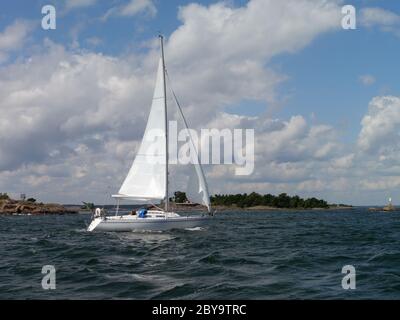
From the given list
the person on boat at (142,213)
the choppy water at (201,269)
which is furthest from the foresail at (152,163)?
the choppy water at (201,269)

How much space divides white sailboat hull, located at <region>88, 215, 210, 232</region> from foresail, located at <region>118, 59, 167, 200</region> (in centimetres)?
377

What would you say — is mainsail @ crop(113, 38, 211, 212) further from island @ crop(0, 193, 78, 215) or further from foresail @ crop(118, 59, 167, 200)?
island @ crop(0, 193, 78, 215)

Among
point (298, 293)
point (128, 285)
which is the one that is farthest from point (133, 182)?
point (298, 293)

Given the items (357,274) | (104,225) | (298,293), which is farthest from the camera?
(104,225)

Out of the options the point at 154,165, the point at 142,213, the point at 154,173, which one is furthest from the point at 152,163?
the point at 142,213

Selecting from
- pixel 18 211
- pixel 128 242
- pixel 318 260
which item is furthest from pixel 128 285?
pixel 18 211

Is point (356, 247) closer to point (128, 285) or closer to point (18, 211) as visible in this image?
point (128, 285)

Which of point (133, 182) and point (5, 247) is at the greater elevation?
point (133, 182)

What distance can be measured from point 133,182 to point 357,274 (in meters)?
33.4

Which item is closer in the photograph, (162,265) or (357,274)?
(357,274)

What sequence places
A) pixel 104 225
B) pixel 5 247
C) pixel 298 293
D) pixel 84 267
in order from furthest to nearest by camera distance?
pixel 104 225
pixel 5 247
pixel 84 267
pixel 298 293

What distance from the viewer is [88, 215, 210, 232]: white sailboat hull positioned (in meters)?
48.8

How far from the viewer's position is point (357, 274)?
23.7m

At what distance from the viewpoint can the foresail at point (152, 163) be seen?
172 feet
